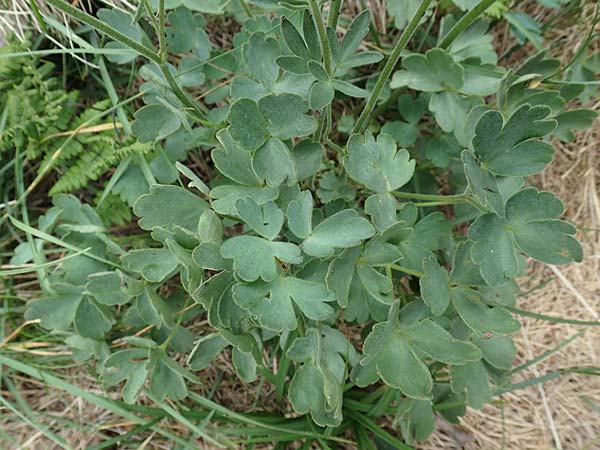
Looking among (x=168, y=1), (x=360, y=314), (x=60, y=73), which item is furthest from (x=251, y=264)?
(x=60, y=73)

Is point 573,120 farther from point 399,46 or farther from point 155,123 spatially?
point 155,123

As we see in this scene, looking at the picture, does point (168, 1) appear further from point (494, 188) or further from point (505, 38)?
point (505, 38)

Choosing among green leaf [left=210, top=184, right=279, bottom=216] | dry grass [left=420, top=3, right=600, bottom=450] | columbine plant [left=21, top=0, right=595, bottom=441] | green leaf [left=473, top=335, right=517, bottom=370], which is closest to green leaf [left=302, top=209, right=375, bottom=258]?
columbine plant [left=21, top=0, right=595, bottom=441]

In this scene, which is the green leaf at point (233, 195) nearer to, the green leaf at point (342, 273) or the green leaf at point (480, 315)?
the green leaf at point (342, 273)

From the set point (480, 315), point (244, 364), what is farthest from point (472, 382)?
point (244, 364)

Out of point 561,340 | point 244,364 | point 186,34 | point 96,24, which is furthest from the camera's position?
point 561,340

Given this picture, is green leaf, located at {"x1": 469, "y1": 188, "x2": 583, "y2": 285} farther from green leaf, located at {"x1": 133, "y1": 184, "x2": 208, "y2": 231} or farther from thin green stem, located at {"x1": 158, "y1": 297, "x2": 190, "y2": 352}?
thin green stem, located at {"x1": 158, "y1": 297, "x2": 190, "y2": 352}
